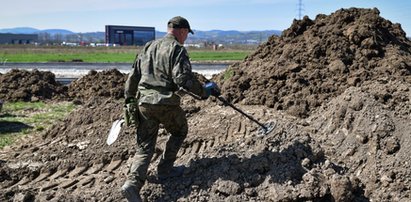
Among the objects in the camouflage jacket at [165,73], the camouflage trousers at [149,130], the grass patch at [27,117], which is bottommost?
the grass patch at [27,117]

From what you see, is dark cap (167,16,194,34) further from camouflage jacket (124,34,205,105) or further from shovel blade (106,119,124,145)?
shovel blade (106,119,124,145)

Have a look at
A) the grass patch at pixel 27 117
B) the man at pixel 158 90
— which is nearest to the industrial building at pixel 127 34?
the grass patch at pixel 27 117

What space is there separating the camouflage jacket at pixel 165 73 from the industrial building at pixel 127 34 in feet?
272

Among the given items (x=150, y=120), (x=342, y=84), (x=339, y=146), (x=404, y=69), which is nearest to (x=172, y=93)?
(x=150, y=120)

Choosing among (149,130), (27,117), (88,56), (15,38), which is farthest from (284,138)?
(15,38)

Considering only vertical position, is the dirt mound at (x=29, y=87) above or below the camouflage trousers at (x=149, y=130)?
below


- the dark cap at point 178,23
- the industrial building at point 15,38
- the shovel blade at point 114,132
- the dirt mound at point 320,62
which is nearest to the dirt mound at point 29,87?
the dirt mound at point 320,62

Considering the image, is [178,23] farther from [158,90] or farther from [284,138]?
[284,138]

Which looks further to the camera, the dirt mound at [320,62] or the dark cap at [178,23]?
the dirt mound at [320,62]

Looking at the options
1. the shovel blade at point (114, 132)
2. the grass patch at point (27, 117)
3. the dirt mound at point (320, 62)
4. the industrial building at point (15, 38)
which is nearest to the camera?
the shovel blade at point (114, 132)

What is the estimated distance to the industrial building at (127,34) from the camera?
8841 cm

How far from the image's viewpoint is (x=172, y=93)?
18.8ft

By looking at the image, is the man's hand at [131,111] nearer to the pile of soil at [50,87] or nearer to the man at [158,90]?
the man at [158,90]

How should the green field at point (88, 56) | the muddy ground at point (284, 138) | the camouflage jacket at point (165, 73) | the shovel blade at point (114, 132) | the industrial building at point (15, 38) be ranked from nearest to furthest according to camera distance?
the camouflage jacket at point (165, 73)
the muddy ground at point (284, 138)
the shovel blade at point (114, 132)
the green field at point (88, 56)
the industrial building at point (15, 38)
